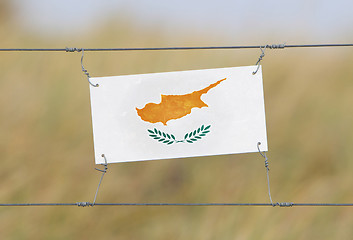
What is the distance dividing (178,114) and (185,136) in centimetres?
7

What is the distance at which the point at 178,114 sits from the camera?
4.25 feet

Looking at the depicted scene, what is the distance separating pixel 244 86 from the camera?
1292mm

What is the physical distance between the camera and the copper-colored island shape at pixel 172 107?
4.25 feet

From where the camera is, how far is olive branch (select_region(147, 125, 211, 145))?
50.6 inches

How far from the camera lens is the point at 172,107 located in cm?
129

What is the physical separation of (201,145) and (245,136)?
5.4 inches

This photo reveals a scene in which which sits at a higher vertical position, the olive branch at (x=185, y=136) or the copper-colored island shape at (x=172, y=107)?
the copper-colored island shape at (x=172, y=107)

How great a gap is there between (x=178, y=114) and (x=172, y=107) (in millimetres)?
28

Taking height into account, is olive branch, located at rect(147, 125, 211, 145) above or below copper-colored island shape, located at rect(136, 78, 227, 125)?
below

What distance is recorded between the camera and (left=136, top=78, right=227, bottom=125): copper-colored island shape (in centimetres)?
129

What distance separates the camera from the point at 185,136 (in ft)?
4.22

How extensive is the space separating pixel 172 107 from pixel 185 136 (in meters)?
0.10

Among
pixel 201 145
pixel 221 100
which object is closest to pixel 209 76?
pixel 221 100

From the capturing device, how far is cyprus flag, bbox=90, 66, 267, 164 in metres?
1.29
